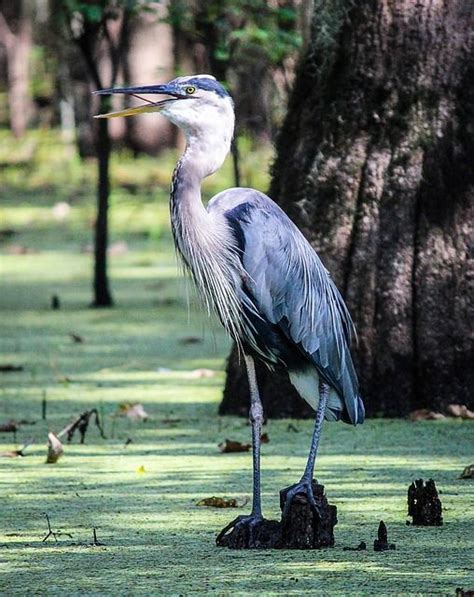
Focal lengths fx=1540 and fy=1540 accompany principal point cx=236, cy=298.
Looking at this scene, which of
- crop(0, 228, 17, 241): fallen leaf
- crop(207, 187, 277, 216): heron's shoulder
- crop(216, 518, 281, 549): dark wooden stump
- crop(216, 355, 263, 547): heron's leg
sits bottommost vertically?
crop(0, 228, 17, 241): fallen leaf

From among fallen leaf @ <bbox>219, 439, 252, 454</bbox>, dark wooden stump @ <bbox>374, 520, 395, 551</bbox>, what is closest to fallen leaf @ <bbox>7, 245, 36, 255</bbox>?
fallen leaf @ <bbox>219, 439, 252, 454</bbox>

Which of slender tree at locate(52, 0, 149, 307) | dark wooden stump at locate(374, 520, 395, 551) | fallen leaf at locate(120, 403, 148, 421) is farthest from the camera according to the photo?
slender tree at locate(52, 0, 149, 307)

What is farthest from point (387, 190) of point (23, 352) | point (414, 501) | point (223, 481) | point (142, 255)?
point (142, 255)

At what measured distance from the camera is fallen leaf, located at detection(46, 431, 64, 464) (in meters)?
A: 5.72

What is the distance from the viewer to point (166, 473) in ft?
18.5

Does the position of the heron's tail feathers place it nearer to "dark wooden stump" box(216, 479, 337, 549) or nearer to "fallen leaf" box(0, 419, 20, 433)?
"dark wooden stump" box(216, 479, 337, 549)

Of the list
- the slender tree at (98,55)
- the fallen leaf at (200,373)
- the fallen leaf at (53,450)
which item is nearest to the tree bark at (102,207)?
the slender tree at (98,55)

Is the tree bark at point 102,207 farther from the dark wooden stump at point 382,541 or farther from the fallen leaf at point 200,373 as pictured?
the dark wooden stump at point 382,541

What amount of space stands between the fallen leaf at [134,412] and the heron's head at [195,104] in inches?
93.1

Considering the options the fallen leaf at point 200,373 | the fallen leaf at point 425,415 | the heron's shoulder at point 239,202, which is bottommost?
the fallen leaf at point 200,373

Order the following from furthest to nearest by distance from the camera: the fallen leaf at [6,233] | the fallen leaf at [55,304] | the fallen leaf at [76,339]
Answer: the fallen leaf at [6,233], the fallen leaf at [55,304], the fallen leaf at [76,339]

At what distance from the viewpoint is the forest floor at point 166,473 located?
3.99 m

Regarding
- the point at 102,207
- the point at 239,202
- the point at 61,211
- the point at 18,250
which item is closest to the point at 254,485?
the point at 239,202

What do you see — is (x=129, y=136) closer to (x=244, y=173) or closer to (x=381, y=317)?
(x=244, y=173)
